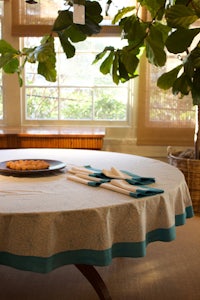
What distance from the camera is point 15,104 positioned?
3.58 m

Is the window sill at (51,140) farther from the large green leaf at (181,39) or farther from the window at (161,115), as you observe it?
the large green leaf at (181,39)

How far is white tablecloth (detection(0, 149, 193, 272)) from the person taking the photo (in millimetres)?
1153

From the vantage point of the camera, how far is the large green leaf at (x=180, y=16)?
982 mm

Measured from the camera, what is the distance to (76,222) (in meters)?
1.19

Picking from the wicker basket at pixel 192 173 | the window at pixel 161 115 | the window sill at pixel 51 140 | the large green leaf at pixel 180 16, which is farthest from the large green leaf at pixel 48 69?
the window at pixel 161 115

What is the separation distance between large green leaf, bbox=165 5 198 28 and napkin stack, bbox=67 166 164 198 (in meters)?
0.61

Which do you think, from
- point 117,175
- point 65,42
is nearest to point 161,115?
point 117,175

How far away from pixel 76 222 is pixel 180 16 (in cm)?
70

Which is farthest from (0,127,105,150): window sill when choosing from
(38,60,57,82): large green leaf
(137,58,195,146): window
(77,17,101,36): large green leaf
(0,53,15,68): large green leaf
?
(77,17,101,36): large green leaf

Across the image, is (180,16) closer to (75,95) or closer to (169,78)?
(169,78)

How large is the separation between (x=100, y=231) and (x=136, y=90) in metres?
2.45

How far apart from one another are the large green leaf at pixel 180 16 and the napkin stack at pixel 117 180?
608 millimetres

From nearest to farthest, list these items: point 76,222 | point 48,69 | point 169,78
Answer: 1. point 76,222
2. point 169,78
3. point 48,69

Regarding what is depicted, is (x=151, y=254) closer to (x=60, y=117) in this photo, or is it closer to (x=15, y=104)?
(x=60, y=117)
